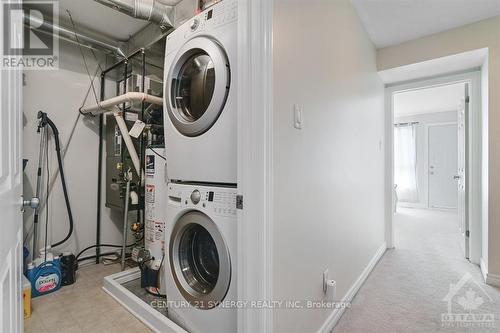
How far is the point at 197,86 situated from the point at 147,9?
0.96m

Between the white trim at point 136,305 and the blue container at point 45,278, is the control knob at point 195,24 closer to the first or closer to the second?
the white trim at point 136,305

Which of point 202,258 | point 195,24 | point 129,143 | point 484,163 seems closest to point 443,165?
point 484,163

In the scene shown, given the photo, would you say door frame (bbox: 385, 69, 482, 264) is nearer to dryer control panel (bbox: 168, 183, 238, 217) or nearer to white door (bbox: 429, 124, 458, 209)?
dryer control panel (bbox: 168, 183, 238, 217)

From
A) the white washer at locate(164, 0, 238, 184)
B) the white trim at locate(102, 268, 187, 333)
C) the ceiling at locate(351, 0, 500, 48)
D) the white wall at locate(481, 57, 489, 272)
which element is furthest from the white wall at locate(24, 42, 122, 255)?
the white wall at locate(481, 57, 489, 272)

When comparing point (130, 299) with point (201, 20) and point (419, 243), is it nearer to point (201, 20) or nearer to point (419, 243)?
point (201, 20)

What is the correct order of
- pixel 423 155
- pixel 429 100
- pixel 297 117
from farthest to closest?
pixel 423 155 < pixel 429 100 < pixel 297 117

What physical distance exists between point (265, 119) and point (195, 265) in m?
1.02

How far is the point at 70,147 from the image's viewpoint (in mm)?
2410

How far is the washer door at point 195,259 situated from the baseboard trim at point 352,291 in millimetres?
707

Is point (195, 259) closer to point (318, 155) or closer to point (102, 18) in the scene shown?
point (318, 155)

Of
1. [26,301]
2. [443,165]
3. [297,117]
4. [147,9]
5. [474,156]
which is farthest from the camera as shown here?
[443,165]

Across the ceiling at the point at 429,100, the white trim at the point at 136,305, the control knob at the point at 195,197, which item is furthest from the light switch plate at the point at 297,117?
the ceiling at the point at 429,100

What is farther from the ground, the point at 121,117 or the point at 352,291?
the point at 121,117

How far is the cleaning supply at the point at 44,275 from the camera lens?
1.87 metres
